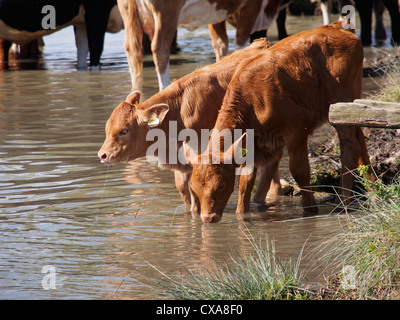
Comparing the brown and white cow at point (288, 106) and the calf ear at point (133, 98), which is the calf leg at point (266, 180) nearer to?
the brown and white cow at point (288, 106)

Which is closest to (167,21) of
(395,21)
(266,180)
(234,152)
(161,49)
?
(161,49)

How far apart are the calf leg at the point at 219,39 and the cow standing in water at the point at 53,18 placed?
2.89 metres

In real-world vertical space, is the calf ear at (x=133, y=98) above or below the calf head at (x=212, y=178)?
above

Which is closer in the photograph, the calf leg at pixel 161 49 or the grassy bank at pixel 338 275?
the grassy bank at pixel 338 275

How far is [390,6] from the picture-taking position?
1744 cm

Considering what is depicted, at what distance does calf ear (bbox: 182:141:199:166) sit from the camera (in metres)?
6.48

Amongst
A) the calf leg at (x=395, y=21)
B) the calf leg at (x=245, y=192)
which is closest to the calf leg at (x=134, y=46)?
the calf leg at (x=245, y=192)

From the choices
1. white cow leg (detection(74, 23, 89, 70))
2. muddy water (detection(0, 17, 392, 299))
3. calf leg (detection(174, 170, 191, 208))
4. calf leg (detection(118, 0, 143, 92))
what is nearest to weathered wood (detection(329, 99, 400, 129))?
muddy water (detection(0, 17, 392, 299))

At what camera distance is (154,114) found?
22.9ft

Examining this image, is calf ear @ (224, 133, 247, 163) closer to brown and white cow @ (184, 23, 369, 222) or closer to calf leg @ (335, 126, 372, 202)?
brown and white cow @ (184, 23, 369, 222)

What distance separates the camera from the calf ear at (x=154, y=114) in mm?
6957

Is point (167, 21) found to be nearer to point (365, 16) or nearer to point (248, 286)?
point (365, 16)

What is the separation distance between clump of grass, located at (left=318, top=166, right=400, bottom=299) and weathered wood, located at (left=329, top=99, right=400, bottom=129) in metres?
0.48
